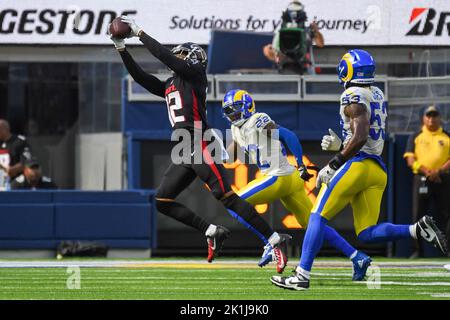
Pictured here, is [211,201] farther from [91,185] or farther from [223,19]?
[223,19]

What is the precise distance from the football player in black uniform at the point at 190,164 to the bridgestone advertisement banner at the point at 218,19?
7.22m

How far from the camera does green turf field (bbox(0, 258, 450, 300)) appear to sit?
8018mm

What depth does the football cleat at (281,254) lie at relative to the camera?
9.38 meters

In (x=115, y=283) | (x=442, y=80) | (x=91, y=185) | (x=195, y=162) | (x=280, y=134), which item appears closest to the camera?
(x=115, y=283)

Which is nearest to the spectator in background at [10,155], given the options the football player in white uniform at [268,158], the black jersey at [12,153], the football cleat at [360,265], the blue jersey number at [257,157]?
the black jersey at [12,153]

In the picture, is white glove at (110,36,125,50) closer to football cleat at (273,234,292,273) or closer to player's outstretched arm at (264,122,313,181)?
player's outstretched arm at (264,122,313,181)

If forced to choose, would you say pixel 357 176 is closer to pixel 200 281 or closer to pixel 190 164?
pixel 200 281

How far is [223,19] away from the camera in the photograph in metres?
17.4

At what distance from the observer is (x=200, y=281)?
931cm

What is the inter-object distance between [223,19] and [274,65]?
2.08 metres

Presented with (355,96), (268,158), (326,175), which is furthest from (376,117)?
(268,158)

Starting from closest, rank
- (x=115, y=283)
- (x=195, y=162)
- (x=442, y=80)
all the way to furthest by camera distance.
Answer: (x=115, y=283) → (x=195, y=162) → (x=442, y=80)
